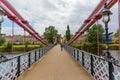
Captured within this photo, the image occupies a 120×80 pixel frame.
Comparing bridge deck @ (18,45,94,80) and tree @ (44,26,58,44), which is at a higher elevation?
tree @ (44,26,58,44)

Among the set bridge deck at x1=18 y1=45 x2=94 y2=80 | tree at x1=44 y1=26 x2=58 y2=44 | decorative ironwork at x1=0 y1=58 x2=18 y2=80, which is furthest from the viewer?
tree at x1=44 y1=26 x2=58 y2=44

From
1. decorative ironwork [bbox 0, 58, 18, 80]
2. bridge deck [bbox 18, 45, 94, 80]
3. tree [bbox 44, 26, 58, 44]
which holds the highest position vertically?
tree [bbox 44, 26, 58, 44]

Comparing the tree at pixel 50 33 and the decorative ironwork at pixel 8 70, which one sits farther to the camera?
the tree at pixel 50 33

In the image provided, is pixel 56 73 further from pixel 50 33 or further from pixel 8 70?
pixel 50 33

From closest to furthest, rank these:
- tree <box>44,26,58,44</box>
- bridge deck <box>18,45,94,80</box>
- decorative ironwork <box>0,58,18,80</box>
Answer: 1. decorative ironwork <box>0,58,18,80</box>
2. bridge deck <box>18,45,94,80</box>
3. tree <box>44,26,58,44</box>

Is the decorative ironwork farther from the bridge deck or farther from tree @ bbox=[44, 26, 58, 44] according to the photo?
tree @ bbox=[44, 26, 58, 44]

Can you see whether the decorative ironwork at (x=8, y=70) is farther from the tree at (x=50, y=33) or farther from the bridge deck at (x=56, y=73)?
the tree at (x=50, y=33)

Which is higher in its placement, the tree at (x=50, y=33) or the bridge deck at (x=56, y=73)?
the tree at (x=50, y=33)

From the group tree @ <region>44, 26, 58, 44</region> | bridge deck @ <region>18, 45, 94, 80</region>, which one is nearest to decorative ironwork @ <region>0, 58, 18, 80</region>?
bridge deck @ <region>18, 45, 94, 80</region>

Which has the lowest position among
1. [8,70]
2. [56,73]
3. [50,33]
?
[56,73]

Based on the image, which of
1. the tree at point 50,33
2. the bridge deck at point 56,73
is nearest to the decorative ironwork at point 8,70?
the bridge deck at point 56,73

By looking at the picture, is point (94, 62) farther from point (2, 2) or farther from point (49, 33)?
point (49, 33)

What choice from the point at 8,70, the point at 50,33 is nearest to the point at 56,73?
the point at 8,70

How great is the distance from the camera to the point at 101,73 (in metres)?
5.66
